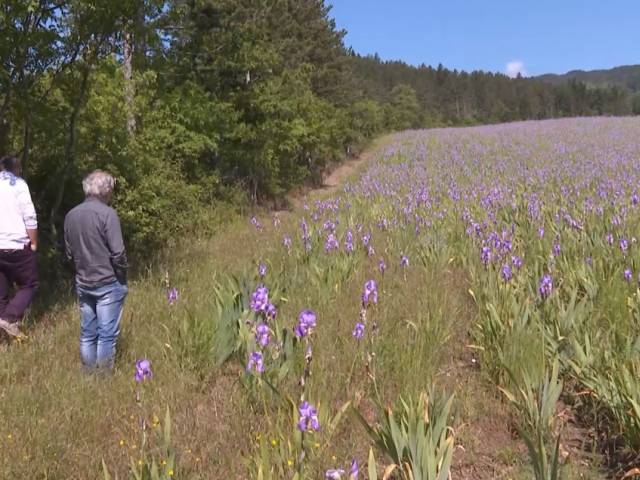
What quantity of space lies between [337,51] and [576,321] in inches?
978

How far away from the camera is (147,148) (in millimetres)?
7500

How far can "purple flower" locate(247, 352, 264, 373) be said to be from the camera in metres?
3.05

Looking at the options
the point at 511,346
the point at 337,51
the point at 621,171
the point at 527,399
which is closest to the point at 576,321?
the point at 511,346

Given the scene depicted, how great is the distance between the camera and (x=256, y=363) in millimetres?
3166

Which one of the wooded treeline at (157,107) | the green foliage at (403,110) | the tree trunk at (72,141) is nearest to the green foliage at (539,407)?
the wooded treeline at (157,107)

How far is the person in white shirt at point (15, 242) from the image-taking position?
4.67 meters

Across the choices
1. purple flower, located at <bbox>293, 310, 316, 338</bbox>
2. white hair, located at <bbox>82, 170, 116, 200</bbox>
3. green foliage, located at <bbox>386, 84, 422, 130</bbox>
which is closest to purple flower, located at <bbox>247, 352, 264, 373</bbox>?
purple flower, located at <bbox>293, 310, 316, 338</bbox>

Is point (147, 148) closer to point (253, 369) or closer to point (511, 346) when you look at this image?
point (253, 369)

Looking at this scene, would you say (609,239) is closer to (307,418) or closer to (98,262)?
(307,418)

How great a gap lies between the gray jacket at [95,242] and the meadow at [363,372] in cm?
67

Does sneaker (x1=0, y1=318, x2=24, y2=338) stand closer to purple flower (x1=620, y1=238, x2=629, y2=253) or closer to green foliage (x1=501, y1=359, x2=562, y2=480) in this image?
green foliage (x1=501, y1=359, x2=562, y2=480)

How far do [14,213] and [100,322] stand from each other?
1491mm

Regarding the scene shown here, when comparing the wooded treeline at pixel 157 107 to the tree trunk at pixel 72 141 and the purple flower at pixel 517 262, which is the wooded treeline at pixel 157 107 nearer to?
the tree trunk at pixel 72 141

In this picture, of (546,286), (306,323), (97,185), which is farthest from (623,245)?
(97,185)
